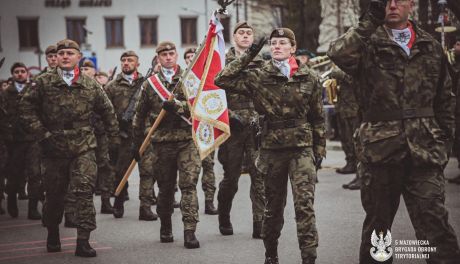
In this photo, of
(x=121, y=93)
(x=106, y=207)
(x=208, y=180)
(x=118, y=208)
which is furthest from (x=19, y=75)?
(x=208, y=180)

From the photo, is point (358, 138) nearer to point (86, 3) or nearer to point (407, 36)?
point (407, 36)

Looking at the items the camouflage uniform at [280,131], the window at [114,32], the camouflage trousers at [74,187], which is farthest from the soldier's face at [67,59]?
the window at [114,32]

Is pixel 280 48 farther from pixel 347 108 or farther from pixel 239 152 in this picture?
pixel 347 108

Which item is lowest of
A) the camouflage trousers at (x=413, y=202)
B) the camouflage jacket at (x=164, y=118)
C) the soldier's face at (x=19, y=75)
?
the camouflage trousers at (x=413, y=202)

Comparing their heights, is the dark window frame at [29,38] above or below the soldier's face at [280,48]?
above

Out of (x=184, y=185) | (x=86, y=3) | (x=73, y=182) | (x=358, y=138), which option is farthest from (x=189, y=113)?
(x=86, y=3)

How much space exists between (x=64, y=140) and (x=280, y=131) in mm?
2701

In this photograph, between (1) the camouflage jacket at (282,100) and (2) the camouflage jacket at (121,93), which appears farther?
(2) the camouflage jacket at (121,93)

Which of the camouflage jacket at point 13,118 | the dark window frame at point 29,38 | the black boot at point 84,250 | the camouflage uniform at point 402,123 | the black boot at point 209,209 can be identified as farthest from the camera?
the dark window frame at point 29,38

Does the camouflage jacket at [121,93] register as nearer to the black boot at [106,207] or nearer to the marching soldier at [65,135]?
the black boot at [106,207]

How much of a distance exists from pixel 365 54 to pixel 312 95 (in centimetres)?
157

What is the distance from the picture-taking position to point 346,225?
9016mm

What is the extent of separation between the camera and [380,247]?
5352 millimetres

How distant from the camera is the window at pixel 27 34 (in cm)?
5166
